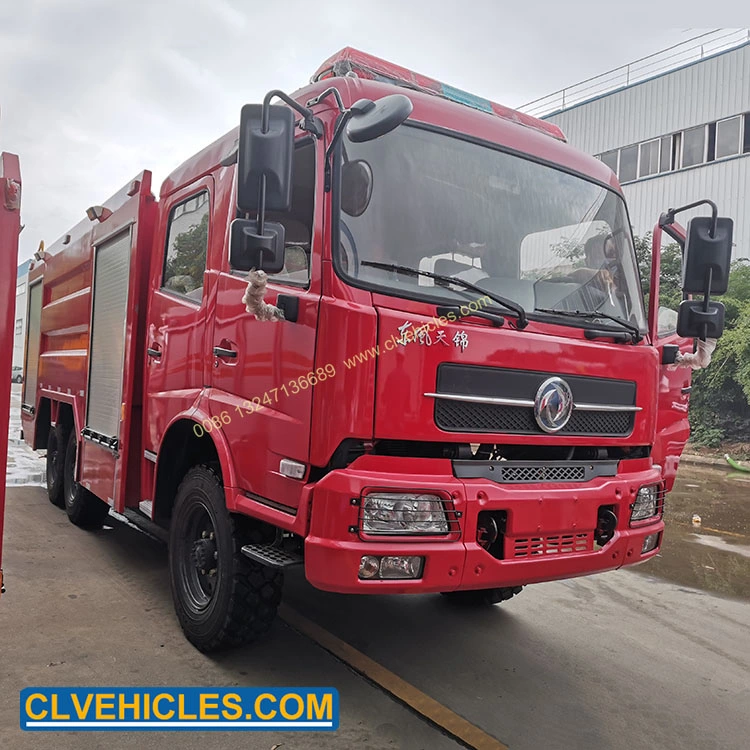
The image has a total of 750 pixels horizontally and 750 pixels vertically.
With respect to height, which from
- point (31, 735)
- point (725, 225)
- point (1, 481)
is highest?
point (725, 225)

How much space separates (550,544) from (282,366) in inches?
56.4

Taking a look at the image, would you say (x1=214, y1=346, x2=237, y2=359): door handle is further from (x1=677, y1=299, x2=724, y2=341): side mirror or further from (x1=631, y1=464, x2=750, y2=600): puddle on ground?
(x1=631, y1=464, x2=750, y2=600): puddle on ground

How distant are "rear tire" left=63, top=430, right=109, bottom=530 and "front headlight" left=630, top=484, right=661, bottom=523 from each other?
4.31 meters

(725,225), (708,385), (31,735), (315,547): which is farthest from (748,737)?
(708,385)

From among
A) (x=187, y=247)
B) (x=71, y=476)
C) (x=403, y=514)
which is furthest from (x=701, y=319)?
(x=71, y=476)

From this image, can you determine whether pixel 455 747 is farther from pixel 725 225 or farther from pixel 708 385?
pixel 708 385

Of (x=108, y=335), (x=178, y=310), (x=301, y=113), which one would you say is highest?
(x=301, y=113)

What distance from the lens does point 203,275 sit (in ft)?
13.4

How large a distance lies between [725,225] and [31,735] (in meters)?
4.17

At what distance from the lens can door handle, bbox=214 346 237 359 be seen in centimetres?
365

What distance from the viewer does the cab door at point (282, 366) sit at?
3.12 metres

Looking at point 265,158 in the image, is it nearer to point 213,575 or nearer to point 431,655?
point 213,575

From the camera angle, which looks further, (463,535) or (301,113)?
(301,113)

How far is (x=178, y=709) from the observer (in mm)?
3236
